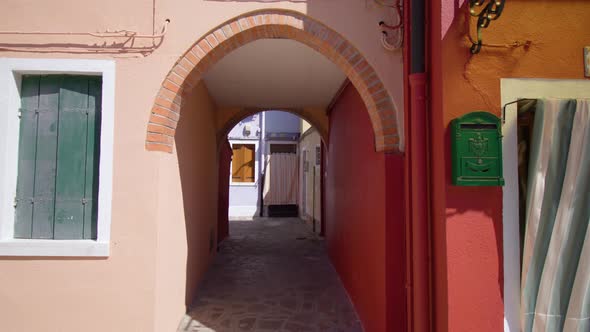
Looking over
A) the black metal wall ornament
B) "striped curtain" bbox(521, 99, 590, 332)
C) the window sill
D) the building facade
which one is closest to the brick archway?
the building facade

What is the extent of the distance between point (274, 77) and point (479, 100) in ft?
11.6

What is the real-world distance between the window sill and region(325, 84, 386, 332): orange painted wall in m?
2.59

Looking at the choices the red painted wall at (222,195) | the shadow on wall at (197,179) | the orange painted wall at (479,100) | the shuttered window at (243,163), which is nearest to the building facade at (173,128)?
the orange painted wall at (479,100)

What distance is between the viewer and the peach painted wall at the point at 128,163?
289cm

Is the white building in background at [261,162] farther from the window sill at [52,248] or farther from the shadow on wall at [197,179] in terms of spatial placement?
the window sill at [52,248]

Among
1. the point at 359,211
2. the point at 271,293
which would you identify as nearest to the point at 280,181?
the point at 271,293

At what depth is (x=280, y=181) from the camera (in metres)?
14.9

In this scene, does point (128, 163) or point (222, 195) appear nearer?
point (128, 163)

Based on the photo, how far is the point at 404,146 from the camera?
304cm

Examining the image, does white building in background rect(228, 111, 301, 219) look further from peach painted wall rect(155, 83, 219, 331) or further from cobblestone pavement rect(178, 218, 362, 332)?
peach painted wall rect(155, 83, 219, 331)

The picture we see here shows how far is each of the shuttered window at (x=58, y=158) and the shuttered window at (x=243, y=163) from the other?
11.6 meters

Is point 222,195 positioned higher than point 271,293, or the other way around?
point 222,195

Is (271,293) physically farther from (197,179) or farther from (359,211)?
(197,179)

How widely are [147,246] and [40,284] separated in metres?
0.95
